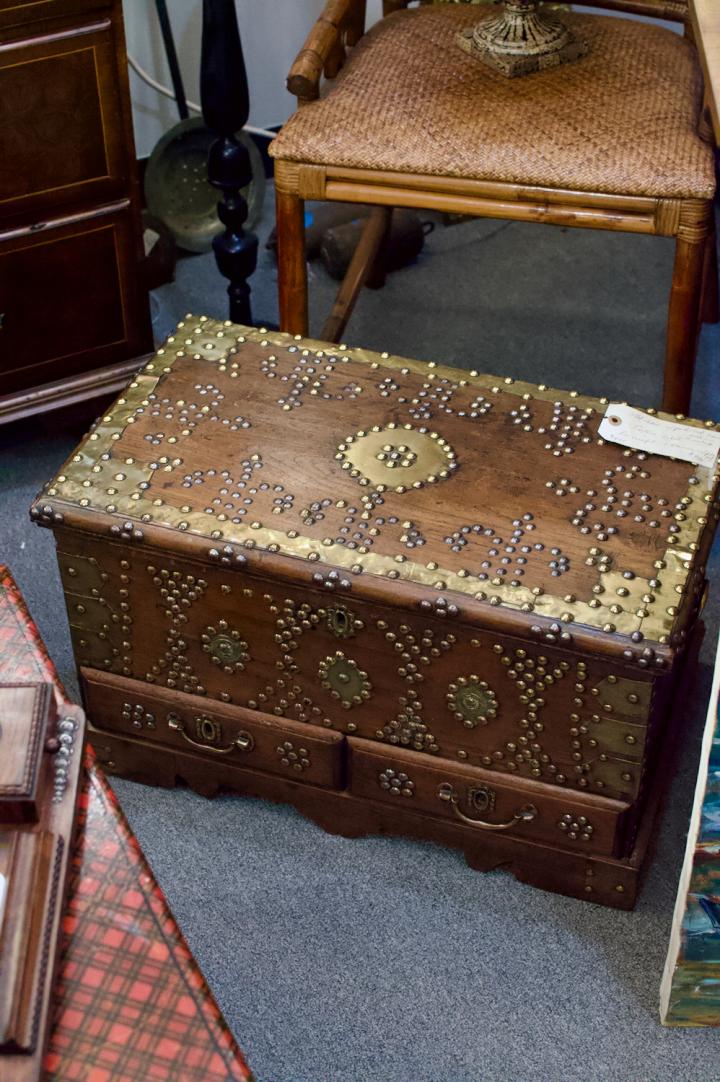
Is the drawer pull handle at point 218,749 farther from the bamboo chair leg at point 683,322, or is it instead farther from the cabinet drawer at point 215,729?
the bamboo chair leg at point 683,322

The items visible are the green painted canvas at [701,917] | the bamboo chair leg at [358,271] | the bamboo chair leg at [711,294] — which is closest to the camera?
Answer: the green painted canvas at [701,917]

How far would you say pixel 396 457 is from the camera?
5.55 feet

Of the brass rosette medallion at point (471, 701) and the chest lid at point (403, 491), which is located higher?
the chest lid at point (403, 491)

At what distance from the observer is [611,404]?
1772 mm

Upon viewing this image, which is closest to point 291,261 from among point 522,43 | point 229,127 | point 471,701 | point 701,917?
point 229,127

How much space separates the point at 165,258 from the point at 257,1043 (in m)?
1.65

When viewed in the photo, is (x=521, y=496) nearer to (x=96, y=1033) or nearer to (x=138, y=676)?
(x=138, y=676)

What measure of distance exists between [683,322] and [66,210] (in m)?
0.94

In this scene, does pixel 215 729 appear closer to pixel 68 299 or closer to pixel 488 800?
pixel 488 800

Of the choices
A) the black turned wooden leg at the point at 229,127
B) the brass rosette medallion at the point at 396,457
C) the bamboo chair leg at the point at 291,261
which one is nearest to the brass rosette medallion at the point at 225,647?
the brass rosette medallion at the point at 396,457

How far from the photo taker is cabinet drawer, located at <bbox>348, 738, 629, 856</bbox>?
1.64 meters

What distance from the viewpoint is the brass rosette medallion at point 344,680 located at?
1.64 meters

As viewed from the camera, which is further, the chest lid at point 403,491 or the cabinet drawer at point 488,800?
the cabinet drawer at point 488,800

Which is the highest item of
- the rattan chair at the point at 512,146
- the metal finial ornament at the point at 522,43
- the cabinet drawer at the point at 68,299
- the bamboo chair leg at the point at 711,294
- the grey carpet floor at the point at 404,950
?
the metal finial ornament at the point at 522,43
